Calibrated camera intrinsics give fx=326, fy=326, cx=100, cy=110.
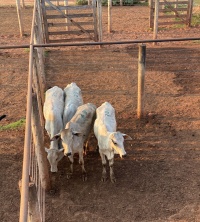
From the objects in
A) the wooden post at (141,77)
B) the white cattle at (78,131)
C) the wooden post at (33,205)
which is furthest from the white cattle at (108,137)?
the wooden post at (33,205)

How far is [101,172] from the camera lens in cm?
592

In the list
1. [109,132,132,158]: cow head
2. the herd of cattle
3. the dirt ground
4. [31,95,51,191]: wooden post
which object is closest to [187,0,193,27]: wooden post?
the dirt ground

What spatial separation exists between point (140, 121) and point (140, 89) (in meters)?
0.73

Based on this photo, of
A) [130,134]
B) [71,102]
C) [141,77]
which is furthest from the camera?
[141,77]

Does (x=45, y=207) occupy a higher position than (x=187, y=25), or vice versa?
(x=187, y=25)

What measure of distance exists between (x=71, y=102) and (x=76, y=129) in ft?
3.60

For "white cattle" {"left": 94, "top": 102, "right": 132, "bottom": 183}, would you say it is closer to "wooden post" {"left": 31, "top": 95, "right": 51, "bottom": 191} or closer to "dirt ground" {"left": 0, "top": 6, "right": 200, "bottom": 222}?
"dirt ground" {"left": 0, "top": 6, "right": 200, "bottom": 222}

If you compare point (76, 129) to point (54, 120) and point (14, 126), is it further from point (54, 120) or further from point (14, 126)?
point (14, 126)

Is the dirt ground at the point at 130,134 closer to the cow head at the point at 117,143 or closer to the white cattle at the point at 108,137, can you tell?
the white cattle at the point at 108,137

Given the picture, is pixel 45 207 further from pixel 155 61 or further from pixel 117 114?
pixel 155 61

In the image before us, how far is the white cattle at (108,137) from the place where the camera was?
16.9 ft

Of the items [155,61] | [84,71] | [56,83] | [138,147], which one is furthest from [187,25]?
[138,147]

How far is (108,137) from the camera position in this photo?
215 inches

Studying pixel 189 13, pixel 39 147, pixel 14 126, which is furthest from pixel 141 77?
pixel 189 13
